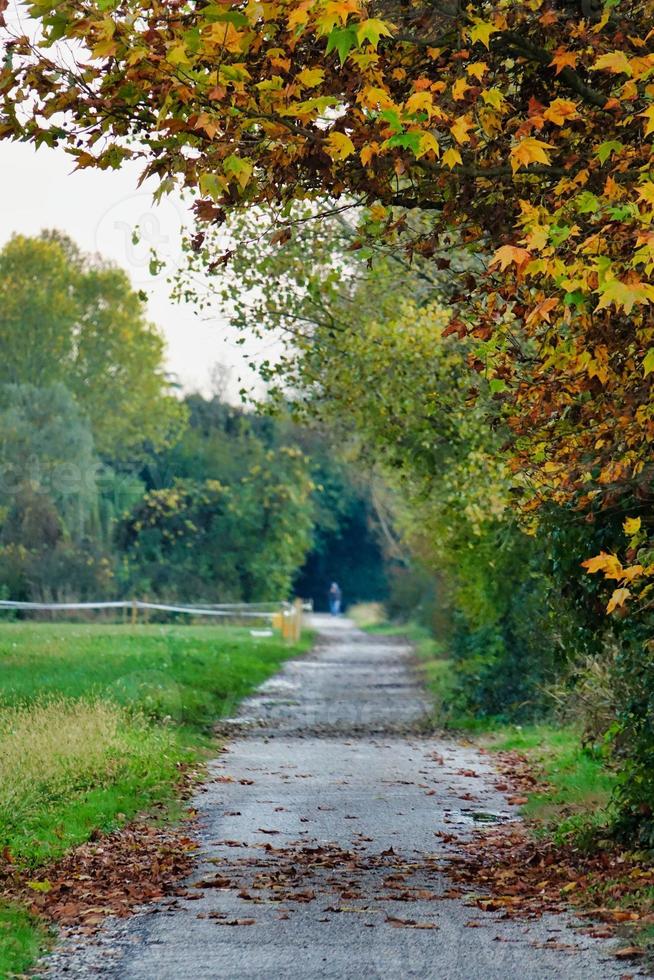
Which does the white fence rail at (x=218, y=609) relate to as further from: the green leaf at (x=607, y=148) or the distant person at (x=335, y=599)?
the green leaf at (x=607, y=148)

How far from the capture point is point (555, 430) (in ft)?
34.1

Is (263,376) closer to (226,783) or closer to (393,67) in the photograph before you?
(226,783)

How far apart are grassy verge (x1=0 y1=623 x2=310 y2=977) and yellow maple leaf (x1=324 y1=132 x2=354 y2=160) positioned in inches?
177

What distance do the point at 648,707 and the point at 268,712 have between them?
1415 centimetres

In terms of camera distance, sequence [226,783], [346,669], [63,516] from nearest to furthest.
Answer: [226,783]
[346,669]
[63,516]

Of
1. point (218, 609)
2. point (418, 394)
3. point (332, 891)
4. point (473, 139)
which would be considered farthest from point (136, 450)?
point (473, 139)

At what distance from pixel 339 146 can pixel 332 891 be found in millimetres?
4674

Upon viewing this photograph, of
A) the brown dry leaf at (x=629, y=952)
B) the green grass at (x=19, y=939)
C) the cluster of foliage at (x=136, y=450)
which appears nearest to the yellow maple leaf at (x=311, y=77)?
the green grass at (x=19, y=939)

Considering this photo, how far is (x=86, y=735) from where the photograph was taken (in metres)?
15.2

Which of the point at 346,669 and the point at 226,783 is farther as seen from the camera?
the point at 346,669

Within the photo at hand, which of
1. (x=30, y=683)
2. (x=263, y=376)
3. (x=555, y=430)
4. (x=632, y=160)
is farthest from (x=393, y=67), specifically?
(x=30, y=683)

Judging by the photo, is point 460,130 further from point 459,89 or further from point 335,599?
point 335,599

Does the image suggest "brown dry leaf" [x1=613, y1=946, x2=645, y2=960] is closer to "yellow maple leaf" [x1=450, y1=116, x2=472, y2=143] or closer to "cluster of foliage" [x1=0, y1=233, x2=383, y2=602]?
"yellow maple leaf" [x1=450, y1=116, x2=472, y2=143]

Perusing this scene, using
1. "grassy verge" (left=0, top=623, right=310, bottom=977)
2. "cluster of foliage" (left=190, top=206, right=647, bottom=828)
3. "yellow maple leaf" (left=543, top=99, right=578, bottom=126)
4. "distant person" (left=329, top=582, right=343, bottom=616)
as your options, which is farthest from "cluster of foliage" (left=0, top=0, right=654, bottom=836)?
"distant person" (left=329, top=582, right=343, bottom=616)
